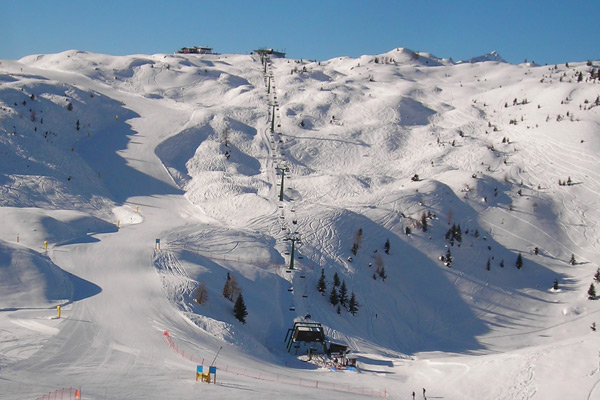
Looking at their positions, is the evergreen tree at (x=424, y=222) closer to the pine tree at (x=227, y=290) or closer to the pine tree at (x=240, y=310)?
the pine tree at (x=227, y=290)

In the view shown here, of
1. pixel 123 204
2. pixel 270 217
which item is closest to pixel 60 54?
pixel 123 204

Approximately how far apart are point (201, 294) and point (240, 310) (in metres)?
2.26

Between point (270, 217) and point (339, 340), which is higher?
point (270, 217)

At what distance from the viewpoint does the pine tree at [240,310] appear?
29.6m

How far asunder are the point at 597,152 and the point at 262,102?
38887 millimetres

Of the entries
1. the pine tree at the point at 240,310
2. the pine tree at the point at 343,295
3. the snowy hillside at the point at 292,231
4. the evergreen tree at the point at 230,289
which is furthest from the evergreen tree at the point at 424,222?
the pine tree at the point at 240,310

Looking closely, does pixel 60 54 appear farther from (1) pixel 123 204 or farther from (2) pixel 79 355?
(2) pixel 79 355

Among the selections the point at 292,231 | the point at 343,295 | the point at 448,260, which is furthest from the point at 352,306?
the point at 448,260

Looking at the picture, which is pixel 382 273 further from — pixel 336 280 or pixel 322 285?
pixel 322 285

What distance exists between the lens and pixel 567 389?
20953 millimetres

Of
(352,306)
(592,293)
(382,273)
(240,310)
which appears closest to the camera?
(240,310)

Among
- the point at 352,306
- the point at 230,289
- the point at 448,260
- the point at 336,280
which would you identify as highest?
the point at 448,260

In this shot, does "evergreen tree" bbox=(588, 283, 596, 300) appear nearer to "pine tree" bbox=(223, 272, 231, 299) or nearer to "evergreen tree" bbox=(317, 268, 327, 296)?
"evergreen tree" bbox=(317, 268, 327, 296)

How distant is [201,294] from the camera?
2966cm
